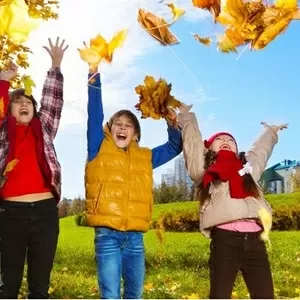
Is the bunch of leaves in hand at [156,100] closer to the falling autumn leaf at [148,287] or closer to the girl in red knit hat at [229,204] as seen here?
the girl in red knit hat at [229,204]

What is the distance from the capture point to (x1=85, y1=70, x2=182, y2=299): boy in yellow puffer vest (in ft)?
11.4

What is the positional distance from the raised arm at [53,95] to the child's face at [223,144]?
940 mm

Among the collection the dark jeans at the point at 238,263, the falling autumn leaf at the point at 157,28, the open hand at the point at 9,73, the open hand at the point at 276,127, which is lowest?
the dark jeans at the point at 238,263

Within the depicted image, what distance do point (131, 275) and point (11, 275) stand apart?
2.13ft

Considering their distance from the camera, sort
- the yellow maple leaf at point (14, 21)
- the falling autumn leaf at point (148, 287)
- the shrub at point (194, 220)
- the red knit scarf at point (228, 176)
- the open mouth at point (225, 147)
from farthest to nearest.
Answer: the shrub at point (194, 220) < the falling autumn leaf at point (148, 287) < the open mouth at point (225, 147) < the red knit scarf at point (228, 176) < the yellow maple leaf at point (14, 21)

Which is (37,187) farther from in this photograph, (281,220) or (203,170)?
(281,220)

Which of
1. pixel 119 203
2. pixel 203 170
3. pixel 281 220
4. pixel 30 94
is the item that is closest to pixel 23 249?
pixel 119 203

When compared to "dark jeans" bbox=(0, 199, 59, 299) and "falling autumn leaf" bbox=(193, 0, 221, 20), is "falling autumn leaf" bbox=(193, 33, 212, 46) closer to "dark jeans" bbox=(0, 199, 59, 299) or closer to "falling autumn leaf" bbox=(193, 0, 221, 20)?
"falling autumn leaf" bbox=(193, 0, 221, 20)

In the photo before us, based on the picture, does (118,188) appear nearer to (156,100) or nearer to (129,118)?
(129,118)

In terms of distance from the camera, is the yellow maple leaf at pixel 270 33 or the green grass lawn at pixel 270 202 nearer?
the yellow maple leaf at pixel 270 33

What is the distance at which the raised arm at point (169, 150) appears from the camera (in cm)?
384

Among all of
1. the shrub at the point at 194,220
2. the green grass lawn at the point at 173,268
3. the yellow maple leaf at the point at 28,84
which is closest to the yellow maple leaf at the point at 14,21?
the yellow maple leaf at the point at 28,84

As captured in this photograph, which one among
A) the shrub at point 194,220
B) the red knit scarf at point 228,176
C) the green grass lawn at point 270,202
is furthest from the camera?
the green grass lawn at point 270,202

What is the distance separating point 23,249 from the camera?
3508 mm
